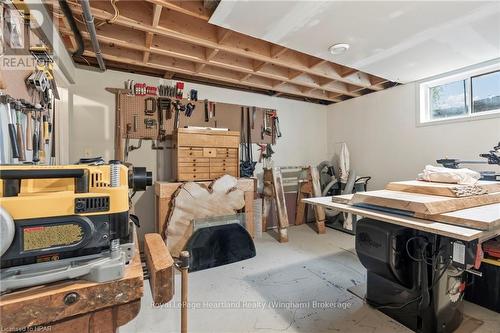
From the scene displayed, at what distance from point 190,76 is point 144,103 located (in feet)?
2.70

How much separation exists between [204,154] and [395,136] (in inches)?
120

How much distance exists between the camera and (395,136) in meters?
3.84

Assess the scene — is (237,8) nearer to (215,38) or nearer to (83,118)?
(215,38)

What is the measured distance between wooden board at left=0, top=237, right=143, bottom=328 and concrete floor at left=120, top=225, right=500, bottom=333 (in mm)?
1364

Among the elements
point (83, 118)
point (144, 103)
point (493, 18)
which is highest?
point (493, 18)

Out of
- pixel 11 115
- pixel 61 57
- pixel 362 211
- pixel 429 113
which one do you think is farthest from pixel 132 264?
pixel 429 113

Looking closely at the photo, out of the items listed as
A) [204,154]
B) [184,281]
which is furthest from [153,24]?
[184,281]

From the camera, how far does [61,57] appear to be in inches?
92.4

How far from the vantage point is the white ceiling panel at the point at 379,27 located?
186 cm

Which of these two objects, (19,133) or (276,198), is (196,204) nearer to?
(276,198)

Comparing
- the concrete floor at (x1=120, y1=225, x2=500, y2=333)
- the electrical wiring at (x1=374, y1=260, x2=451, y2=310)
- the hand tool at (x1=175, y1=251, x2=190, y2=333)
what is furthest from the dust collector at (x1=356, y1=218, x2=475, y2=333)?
the hand tool at (x1=175, y1=251, x2=190, y2=333)

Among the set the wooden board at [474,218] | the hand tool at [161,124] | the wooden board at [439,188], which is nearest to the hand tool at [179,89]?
the hand tool at [161,124]

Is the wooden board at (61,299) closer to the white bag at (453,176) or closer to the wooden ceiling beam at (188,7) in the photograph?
the wooden ceiling beam at (188,7)

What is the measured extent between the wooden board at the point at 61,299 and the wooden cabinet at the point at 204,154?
2.39 meters
